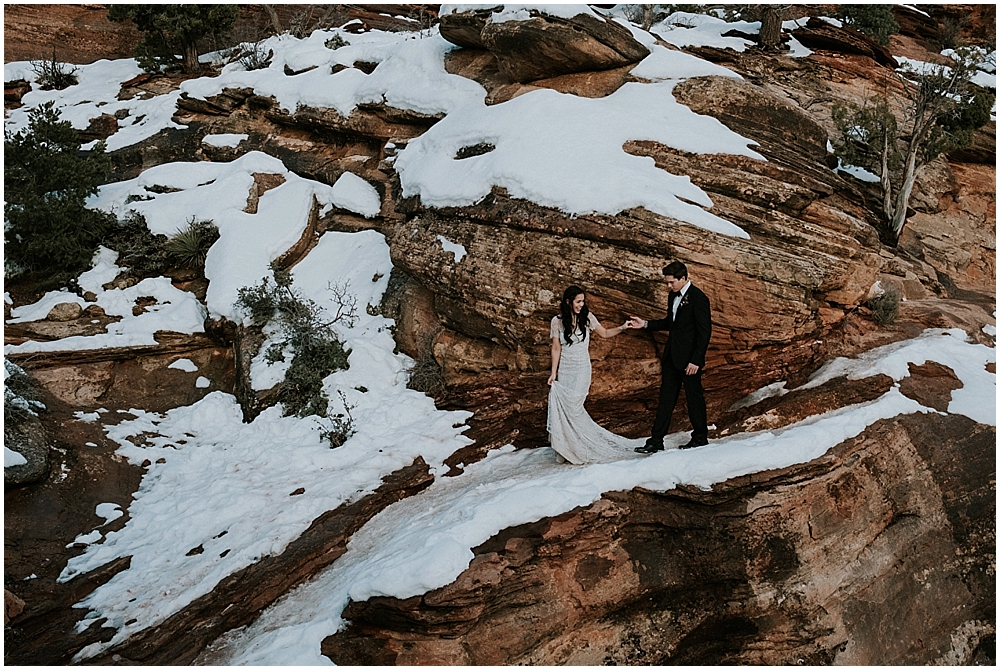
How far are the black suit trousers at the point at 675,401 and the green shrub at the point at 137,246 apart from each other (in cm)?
939

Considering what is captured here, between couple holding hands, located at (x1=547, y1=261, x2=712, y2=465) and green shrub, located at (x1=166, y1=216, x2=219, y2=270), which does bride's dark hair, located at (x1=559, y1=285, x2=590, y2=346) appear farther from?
green shrub, located at (x1=166, y1=216, x2=219, y2=270)

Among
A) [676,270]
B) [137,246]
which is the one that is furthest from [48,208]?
[676,270]

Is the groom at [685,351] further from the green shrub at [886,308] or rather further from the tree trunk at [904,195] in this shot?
the tree trunk at [904,195]

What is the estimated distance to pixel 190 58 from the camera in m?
17.2

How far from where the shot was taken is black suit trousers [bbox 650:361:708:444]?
19.8 feet

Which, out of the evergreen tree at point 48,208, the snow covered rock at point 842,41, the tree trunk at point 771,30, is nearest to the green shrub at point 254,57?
the evergreen tree at point 48,208

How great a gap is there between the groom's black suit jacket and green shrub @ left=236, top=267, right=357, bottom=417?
491 cm

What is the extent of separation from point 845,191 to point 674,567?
6650 millimetres

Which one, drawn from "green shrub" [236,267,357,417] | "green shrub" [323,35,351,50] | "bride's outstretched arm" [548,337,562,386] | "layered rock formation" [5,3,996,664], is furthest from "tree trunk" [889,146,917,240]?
"green shrub" [323,35,351,50]

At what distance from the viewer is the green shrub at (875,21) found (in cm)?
1494

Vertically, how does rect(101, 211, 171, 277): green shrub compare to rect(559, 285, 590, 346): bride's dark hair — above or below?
below

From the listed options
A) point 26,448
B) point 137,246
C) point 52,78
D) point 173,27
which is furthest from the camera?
point 52,78

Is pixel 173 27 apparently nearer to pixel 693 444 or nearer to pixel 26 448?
pixel 26 448

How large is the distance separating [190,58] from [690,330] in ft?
56.3
